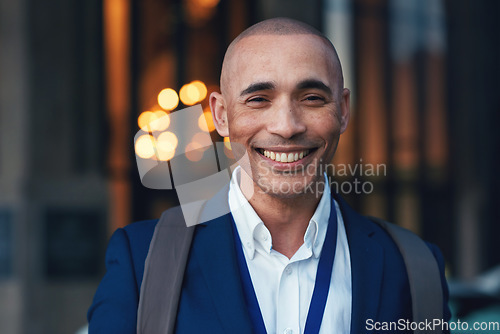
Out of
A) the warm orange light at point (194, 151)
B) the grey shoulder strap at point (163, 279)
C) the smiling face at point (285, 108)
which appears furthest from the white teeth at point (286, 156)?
the warm orange light at point (194, 151)

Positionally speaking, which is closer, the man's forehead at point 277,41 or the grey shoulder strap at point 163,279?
the grey shoulder strap at point 163,279

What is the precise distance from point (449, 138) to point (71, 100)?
5.79 metres

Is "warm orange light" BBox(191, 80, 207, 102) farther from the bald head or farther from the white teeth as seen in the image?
the white teeth

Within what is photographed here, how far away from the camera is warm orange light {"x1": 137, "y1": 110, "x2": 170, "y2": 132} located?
7.41 m

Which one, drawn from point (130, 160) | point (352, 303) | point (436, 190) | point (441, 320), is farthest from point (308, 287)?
point (436, 190)

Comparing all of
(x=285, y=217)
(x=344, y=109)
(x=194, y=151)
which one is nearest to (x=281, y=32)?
(x=344, y=109)

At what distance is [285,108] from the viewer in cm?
195

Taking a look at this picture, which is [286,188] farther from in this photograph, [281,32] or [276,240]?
Answer: [281,32]

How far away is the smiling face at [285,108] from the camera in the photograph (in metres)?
1.96

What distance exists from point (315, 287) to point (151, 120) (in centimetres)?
599

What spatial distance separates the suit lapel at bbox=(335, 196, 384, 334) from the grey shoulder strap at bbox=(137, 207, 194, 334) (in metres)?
0.57

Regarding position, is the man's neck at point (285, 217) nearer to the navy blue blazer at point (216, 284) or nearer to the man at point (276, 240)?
the man at point (276, 240)

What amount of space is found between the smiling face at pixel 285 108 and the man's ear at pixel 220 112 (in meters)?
0.11

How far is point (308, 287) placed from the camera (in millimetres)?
2049
